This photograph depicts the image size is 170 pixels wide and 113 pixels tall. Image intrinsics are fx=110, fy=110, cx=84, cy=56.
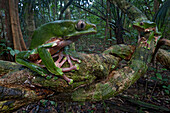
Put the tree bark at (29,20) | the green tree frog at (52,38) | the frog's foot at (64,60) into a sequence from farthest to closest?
the tree bark at (29,20) < the frog's foot at (64,60) < the green tree frog at (52,38)

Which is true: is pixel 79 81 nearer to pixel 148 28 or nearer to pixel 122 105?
pixel 148 28

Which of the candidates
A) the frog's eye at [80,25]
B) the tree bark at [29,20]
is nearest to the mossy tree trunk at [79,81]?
the frog's eye at [80,25]

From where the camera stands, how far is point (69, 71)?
1389 mm

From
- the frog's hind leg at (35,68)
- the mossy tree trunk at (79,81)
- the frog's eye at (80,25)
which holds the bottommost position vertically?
the mossy tree trunk at (79,81)

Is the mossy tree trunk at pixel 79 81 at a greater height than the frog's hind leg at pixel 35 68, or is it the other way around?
the frog's hind leg at pixel 35 68

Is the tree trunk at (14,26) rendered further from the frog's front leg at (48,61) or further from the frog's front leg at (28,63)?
the frog's front leg at (48,61)

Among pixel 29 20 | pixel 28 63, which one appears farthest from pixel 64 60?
pixel 29 20

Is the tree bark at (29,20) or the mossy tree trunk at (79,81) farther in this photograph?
the tree bark at (29,20)

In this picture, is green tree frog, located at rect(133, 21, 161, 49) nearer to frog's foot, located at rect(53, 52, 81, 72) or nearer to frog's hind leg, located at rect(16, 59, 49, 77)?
frog's foot, located at rect(53, 52, 81, 72)

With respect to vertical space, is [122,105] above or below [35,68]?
below

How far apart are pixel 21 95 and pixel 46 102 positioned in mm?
1954

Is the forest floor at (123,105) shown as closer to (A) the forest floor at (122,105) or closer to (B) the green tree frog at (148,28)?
(A) the forest floor at (122,105)

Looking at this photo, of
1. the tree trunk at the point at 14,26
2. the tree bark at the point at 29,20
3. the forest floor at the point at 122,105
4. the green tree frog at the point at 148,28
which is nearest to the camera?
the green tree frog at the point at 148,28

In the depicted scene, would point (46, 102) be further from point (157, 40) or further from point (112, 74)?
point (157, 40)
